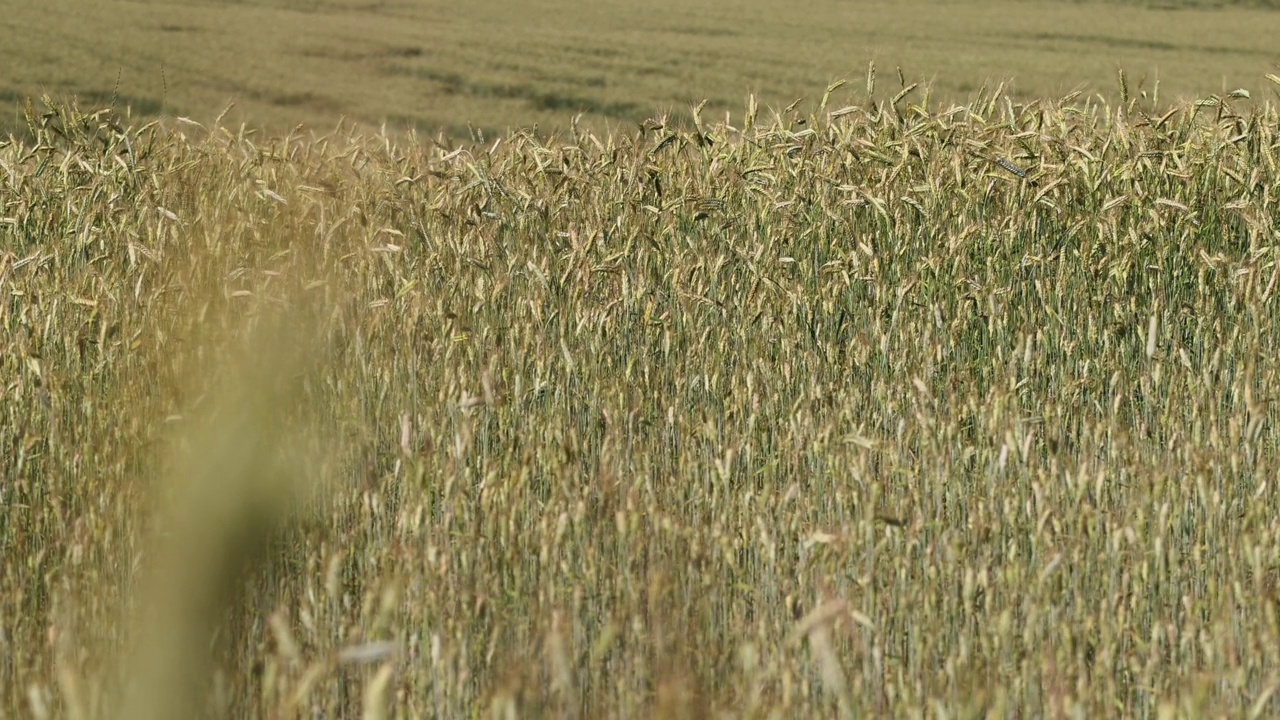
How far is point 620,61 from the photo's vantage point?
761 inches

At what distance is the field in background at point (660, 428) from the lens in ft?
5.56

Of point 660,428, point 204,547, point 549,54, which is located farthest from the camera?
point 549,54

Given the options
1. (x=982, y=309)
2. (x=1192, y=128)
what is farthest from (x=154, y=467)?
(x=1192, y=128)

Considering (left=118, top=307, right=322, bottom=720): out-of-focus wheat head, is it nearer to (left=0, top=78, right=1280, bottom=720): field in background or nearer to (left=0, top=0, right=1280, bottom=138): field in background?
(left=0, top=78, right=1280, bottom=720): field in background

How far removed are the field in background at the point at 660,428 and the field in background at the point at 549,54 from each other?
873 centimetres

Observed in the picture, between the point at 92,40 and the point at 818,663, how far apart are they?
730 inches

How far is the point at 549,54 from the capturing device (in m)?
19.8

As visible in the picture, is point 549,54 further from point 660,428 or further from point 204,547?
point 204,547

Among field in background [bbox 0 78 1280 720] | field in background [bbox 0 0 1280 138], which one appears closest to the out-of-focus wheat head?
field in background [bbox 0 78 1280 720]

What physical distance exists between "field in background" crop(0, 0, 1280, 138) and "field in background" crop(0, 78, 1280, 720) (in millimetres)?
8728

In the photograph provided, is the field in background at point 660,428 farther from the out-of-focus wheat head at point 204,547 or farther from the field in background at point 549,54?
the field in background at point 549,54

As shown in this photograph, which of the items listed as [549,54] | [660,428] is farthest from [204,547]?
[549,54]

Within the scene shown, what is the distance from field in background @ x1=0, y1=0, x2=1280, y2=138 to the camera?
15902mm

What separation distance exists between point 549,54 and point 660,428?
1755cm
